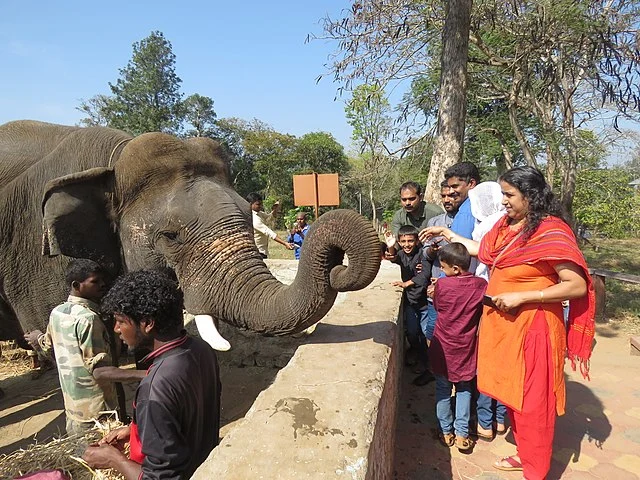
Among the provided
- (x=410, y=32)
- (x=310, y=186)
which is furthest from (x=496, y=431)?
(x=410, y=32)

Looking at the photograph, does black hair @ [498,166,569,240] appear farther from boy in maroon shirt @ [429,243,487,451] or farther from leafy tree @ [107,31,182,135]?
leafy tree @ [107,31,182,135]

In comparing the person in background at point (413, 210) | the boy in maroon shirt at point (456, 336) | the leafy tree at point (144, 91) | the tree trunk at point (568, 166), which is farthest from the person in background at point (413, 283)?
the leafy tree at point (144, 91)

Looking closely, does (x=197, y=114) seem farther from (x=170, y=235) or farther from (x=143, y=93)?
(x=170, y=235)

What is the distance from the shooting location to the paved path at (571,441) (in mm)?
2797

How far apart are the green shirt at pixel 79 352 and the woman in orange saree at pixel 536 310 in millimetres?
2395

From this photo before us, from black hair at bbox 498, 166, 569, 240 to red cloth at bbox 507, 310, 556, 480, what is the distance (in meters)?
0.53

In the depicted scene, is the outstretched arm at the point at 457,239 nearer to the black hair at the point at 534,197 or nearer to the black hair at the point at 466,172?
the black hair at the point at 534,197

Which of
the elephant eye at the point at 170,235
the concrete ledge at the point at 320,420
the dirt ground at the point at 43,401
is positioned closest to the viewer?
the concrete ledge at the point at 320,420

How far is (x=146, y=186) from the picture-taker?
3.10 m

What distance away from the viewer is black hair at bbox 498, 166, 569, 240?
238 centimetres

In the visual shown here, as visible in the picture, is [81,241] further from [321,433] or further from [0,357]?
[0,357]

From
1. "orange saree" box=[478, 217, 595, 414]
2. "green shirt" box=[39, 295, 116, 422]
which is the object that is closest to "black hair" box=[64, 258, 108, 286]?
"green shirt" box=[39, 295, 116, 422]

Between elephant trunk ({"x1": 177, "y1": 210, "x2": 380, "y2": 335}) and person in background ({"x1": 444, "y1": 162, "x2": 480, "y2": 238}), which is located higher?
person in background ({"x1": 444, "y1": 162, "x2": 480, "y2": 238})

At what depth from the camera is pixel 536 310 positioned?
95.9 inches
